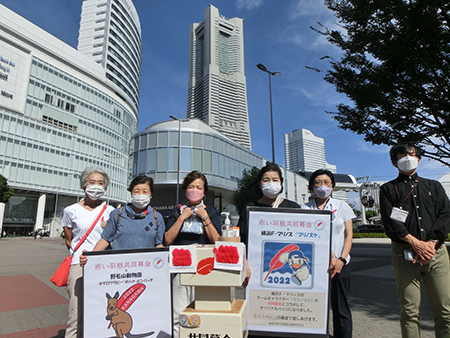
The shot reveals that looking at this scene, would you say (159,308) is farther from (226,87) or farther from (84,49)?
(226,87)

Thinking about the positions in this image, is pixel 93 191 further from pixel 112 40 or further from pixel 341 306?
pixel 112 40

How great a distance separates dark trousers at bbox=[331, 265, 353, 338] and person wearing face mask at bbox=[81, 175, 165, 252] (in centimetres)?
184

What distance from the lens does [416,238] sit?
2.80 m

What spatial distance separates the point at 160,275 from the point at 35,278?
8644mm

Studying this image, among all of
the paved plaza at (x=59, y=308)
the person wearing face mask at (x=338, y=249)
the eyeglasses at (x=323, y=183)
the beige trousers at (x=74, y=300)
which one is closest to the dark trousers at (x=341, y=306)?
the person wearing face mask at (x=338, y=249)

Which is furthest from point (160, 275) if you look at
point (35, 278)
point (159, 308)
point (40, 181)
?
point (40, 181)

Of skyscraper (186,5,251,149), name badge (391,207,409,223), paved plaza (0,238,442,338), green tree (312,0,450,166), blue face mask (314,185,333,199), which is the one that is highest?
skyscraper (186,5,251,149)

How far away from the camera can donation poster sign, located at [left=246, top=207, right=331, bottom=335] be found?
96.5 inches

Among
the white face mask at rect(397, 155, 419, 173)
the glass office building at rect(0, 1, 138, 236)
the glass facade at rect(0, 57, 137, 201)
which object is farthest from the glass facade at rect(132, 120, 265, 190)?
the white face mask at rect(397, 155, 419, 173)

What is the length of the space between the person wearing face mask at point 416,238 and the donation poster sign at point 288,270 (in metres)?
0.90

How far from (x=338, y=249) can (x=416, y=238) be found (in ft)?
2.48

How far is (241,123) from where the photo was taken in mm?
155375

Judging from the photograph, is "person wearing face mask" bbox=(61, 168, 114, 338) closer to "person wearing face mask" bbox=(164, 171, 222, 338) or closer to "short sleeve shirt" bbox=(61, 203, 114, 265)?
"short sleeve shirt" bbox=(61, 203, 114, 265)

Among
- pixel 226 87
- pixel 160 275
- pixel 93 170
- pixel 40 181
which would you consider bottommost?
pixel 160 275
